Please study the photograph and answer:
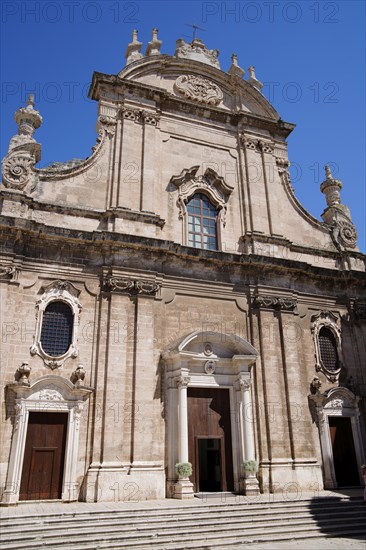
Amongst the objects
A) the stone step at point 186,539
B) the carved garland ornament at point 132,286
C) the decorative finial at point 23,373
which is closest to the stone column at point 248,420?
the stone step at point 186,539

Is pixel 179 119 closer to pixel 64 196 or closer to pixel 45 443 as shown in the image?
pixel 64 196

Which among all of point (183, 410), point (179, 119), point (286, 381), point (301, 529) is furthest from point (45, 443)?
point (179, 119)

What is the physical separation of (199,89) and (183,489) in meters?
15.5

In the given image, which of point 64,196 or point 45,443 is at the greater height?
point 64,196

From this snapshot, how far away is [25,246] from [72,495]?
7241mm

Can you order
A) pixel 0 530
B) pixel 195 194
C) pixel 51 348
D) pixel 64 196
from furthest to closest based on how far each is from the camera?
1. pixel 195 194
2. pixel 64 196
3. pixel 51 348
4. pixel 0 530

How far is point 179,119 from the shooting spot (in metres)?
18.4

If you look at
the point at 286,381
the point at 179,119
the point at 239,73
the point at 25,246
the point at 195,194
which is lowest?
the point at 286,381

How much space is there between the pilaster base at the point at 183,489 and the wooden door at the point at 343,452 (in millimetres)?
5666

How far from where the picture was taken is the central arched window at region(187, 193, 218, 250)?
16828mm

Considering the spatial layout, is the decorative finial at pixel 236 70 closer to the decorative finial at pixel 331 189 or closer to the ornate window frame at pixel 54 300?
the decorative finial at pixel 331 189

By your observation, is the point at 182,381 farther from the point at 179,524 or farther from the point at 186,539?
the point at 186,539

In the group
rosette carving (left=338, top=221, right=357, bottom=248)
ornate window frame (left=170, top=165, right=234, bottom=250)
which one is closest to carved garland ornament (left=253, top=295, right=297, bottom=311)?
ornate window frame (left=170, top=165, right=234, bottom=250)

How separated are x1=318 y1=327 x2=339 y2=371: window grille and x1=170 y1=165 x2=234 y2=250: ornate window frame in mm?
5260
